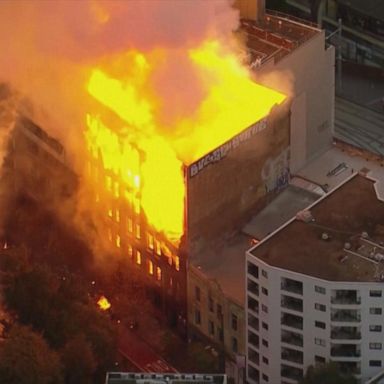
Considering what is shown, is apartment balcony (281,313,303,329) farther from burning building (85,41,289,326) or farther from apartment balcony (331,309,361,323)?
burning building (85,41,289,326)

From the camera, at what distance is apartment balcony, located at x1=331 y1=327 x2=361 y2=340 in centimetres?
8300

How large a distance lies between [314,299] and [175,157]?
965 cm

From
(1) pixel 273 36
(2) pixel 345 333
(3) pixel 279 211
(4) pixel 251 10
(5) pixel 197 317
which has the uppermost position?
(4) pixel 251 10

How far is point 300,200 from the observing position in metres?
92.8

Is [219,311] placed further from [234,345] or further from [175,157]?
[175,157]

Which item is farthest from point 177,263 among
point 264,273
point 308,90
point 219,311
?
point 308,90

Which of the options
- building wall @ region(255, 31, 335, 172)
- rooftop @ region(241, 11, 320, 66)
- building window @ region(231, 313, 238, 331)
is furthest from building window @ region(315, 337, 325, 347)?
rooftop @ region(241, 11, 320, 66)

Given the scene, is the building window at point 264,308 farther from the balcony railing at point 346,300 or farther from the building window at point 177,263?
the building window at point 177,263

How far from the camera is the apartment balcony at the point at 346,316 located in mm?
82625

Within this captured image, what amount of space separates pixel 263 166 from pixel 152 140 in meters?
5.64

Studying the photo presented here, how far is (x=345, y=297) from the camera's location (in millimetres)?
82500

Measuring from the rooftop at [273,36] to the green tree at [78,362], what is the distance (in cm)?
1790

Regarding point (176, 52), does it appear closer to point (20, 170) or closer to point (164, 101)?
point (164, 101)

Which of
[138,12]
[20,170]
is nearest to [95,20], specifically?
[138,12]
